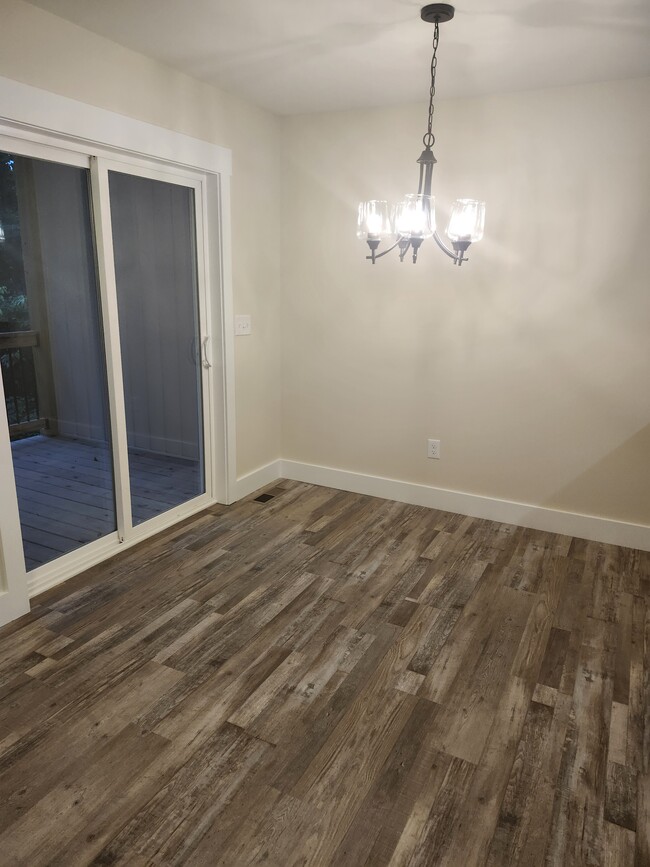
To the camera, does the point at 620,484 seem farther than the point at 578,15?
Yes

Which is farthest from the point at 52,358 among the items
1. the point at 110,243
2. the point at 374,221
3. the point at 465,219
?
the point at 465,219

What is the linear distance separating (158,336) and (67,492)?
99 cm

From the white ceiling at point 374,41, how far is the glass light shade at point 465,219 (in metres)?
0.70

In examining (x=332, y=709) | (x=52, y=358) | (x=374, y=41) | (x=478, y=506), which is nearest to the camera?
(x=332, y=709)

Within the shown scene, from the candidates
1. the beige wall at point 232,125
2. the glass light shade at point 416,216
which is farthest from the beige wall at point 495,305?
the glass light shade at point 416,216

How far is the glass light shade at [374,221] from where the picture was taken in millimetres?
2588

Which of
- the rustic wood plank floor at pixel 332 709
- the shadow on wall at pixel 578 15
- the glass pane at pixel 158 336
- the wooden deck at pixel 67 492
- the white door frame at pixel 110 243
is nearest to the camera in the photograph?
the rustic wood plank floor at pixel 332 709

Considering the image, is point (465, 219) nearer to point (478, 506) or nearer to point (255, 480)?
point (478, 506)

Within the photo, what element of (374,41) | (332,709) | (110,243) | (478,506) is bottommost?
(332,709)

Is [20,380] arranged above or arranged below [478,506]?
above

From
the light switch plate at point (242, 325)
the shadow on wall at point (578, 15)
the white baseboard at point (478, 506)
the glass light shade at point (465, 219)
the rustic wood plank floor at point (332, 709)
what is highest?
the shadow on wall at point (578, 15)

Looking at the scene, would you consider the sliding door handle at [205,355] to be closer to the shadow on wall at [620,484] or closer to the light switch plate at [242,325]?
the light switch plate at [242,325]

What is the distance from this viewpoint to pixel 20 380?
8.57 ft

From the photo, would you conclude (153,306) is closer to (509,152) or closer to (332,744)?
(509,152)
